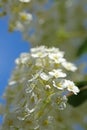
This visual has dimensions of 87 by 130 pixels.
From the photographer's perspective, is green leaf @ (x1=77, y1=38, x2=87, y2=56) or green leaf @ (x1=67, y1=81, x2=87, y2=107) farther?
green leaf @ (x1=77, y1=38, x2=87, y2=56)

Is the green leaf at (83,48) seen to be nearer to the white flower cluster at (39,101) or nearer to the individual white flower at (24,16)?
the individual white flower at (24,16)

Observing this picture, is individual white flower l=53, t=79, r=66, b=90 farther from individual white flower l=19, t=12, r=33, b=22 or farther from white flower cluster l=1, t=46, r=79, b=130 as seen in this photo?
individual white flower l=19, t=12, r=33, b=22

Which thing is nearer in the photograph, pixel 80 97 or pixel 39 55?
pixel 39 55

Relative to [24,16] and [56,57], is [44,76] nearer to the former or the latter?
[56,57]

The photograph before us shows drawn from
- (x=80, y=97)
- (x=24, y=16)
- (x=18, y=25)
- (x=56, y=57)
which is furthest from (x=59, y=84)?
(x=18, y=25)

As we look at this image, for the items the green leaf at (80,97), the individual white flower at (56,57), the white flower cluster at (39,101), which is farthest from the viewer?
the green leaf at (80,97)

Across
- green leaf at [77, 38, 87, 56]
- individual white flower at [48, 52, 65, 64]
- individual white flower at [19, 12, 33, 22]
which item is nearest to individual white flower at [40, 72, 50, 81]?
individual white flower at [48, 52, 65, 64]

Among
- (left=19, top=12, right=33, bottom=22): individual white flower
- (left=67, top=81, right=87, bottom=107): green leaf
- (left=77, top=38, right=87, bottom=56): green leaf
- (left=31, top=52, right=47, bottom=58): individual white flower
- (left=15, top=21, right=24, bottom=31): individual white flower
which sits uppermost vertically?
(left=77, top=38, right=87, bottom=56): green leaf

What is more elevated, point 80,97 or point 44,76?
point 80,97

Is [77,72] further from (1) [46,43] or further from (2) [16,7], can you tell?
(2) [16,7]

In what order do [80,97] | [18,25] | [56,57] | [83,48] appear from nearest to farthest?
[56,57] < [80,97] < [18,25] < [83,48]

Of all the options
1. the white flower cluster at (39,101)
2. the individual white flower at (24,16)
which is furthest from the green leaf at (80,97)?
the individual white flower at (24,16)
